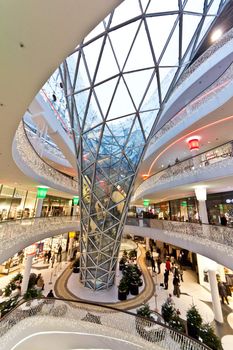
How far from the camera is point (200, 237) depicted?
1002cm

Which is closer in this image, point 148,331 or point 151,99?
point 148,331

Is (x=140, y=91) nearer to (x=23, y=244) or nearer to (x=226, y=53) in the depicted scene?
(x=226, y=53)

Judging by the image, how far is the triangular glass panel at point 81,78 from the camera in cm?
792

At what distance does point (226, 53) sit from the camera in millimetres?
11055

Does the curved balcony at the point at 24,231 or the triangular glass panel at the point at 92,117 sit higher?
the triangular glass panel at the point at 92,117

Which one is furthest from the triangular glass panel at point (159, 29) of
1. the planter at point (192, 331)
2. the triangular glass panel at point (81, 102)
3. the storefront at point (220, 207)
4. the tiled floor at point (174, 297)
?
the tiled floor at point (174, 297)

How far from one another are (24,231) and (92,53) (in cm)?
988

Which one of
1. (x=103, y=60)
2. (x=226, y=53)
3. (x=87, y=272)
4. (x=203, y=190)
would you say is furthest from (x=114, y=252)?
(x=226, y=53)

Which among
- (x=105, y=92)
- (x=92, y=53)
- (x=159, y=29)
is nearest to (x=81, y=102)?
(x=105, y=92)

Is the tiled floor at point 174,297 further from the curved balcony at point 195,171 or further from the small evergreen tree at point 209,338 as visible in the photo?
the curved balcony at point 195,171

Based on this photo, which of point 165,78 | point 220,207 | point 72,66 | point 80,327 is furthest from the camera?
point 220,207

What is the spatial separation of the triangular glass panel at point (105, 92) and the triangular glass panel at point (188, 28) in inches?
127

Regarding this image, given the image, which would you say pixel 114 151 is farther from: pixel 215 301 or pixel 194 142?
pixel 215 301

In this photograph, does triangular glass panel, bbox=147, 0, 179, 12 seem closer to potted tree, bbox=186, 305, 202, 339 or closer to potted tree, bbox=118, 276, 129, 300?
potted tree, bbox=186, 305, 202, 339
